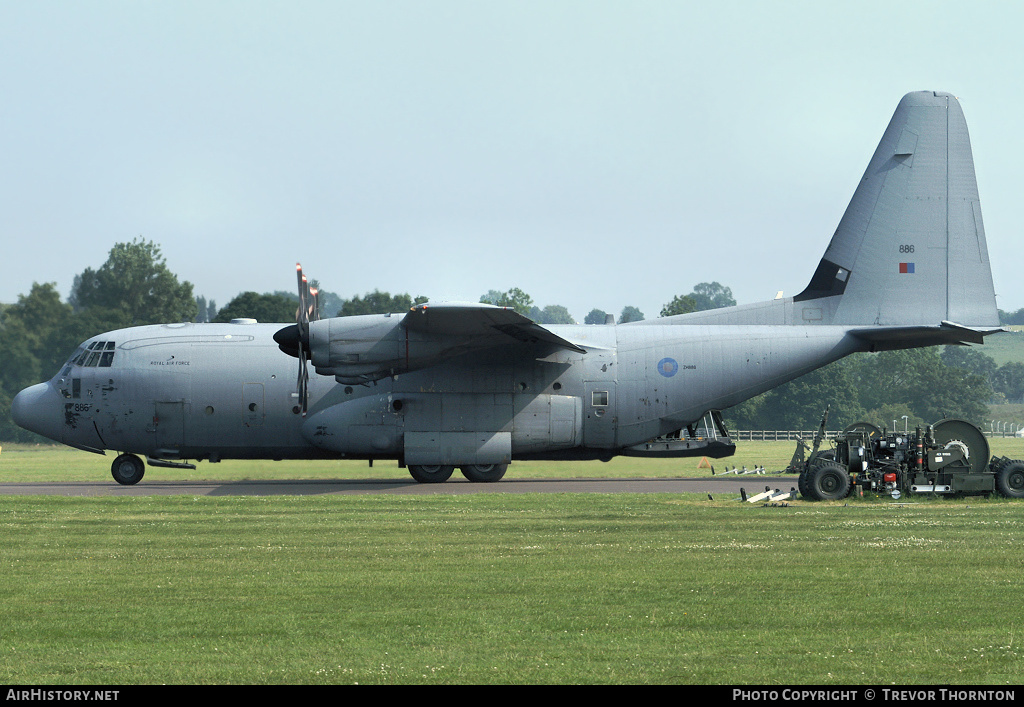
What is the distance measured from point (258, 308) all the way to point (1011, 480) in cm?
4794

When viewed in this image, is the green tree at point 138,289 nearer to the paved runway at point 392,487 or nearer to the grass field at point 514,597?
the paved runway at point 392,487

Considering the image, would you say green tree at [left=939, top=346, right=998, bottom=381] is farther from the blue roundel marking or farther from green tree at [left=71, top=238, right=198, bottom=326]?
the blue roundel marking

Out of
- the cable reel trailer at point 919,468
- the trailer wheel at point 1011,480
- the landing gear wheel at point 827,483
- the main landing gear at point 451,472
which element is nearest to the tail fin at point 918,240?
the cable reel trailer at point 919,468

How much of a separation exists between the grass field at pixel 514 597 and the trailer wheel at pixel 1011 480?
12.1 feet

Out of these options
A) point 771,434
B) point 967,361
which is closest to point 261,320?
point 771,434

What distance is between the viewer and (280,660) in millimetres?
8844

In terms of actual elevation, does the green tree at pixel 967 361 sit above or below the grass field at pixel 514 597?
above

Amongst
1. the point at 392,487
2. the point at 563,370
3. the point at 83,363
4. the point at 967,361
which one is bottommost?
the point at 392,487

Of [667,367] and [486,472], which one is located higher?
[667,367]

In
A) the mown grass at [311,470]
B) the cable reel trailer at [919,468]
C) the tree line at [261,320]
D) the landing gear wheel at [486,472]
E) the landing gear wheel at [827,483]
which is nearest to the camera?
the landing gear wheel at [827,483]

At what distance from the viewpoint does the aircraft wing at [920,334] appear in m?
30.2

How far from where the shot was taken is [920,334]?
99.9ft

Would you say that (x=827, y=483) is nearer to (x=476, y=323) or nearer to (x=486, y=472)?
(x=476, y=323)
